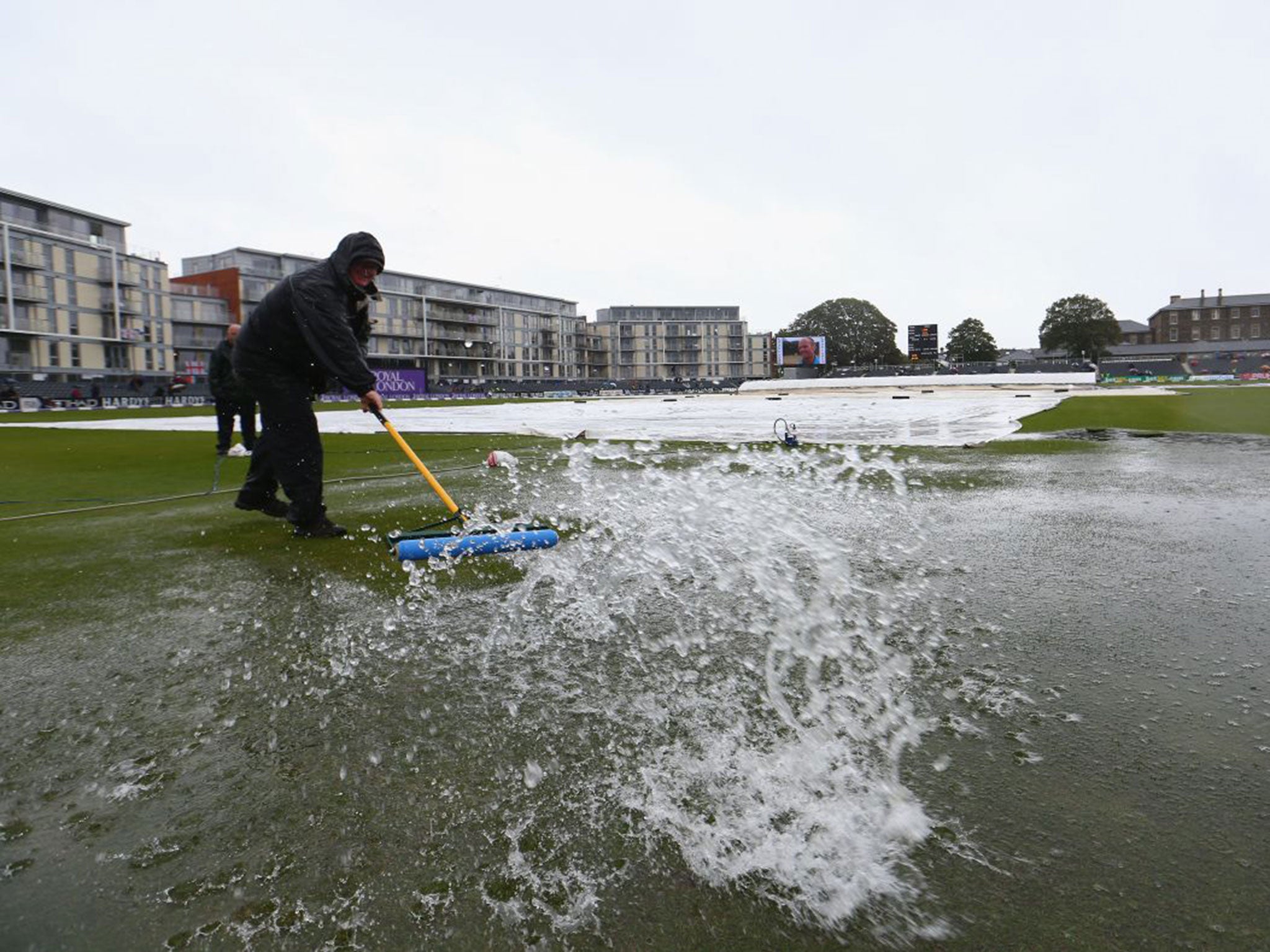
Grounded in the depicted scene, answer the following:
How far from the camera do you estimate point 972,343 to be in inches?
5428

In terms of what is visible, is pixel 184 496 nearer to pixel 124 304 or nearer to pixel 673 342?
pixel 124 304

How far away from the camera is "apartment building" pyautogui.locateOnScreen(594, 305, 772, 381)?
151m

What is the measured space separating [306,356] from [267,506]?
1.41 m

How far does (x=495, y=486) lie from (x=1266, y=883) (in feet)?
24.0

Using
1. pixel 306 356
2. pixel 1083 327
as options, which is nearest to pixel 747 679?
pixel 306 356

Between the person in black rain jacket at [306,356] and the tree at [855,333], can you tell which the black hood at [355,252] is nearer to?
the person in black rain jacket at [306,356]

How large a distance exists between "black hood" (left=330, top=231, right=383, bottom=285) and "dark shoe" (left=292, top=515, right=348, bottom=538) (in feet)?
6.13

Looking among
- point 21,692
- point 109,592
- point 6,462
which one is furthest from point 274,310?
point 6,462

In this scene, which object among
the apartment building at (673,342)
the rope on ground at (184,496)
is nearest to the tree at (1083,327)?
the apartment building at (673,342)

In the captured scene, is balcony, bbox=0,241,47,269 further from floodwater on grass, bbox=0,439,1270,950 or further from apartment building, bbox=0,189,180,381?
floodwater on grass, bbox=0,439,1270,950

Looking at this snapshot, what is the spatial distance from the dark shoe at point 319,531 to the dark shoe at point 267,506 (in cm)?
68

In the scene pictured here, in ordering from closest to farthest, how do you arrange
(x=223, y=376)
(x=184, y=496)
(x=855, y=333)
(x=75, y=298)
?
1. (x=184, y=496)
2. (x=223, y=376)
3. (x=75, y=298)
4. (x=855, y=333)

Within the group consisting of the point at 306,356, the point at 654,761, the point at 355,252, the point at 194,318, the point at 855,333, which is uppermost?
the point at 855,333

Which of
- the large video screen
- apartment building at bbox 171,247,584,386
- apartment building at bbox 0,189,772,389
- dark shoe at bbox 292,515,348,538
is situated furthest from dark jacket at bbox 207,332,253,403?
the large video screen
